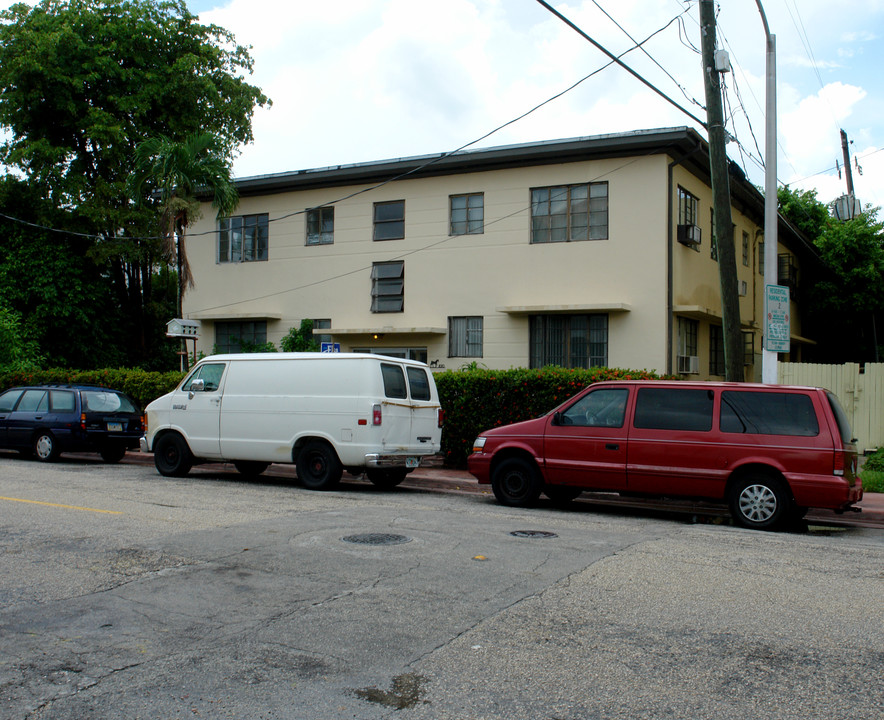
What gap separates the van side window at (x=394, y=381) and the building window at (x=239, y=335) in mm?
12487

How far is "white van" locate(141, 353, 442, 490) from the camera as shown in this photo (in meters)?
12.6

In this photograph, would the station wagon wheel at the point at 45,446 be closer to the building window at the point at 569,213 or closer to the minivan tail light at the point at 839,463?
the building window at the point at 569,213

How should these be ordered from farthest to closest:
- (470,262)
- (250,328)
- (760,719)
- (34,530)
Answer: (250,328), (470,262), (34,530), (760,719)

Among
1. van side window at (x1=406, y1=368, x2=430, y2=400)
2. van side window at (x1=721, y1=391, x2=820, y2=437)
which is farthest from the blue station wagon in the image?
van side window at (x1=721, y1=391, x2=820, y2=437)

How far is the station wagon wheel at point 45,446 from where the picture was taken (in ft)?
55.8

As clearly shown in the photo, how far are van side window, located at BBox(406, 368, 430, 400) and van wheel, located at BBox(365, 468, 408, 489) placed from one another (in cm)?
125

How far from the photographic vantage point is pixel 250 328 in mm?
25484

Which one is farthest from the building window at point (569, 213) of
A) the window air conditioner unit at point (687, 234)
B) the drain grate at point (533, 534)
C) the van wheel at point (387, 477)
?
the drain grate at point (533, 534)

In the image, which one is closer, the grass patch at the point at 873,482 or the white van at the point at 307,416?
the white van at the point at 307,416

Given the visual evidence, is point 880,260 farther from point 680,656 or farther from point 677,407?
point 680,656

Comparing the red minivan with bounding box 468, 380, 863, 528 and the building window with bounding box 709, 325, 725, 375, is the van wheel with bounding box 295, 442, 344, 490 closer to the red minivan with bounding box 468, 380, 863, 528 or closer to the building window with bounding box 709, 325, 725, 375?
the red minivan with bounding box 468, 380, 863, 528

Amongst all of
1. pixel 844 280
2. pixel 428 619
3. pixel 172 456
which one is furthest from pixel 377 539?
pixel 844 280

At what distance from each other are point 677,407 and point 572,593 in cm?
487

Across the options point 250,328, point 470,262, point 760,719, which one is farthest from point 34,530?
point 250,328
